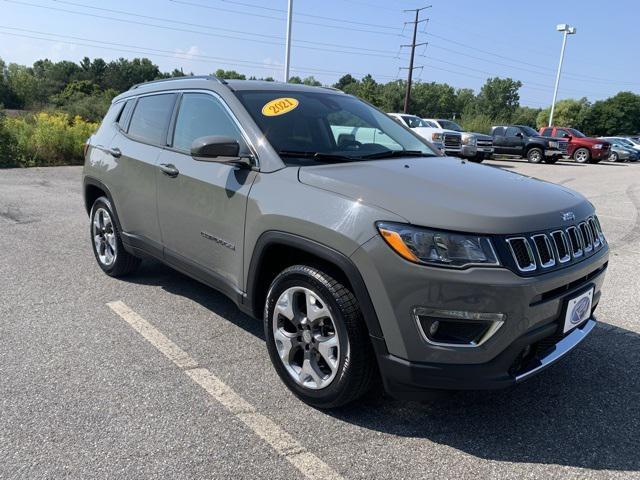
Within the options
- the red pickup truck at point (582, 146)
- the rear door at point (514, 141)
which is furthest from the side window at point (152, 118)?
the red pickup truck at point (582, 146)

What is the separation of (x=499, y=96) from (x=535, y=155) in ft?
352

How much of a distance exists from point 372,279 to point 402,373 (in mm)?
465

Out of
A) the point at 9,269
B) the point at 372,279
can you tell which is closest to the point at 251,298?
the point at 372,279

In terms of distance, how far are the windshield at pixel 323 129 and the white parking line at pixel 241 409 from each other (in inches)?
56.6

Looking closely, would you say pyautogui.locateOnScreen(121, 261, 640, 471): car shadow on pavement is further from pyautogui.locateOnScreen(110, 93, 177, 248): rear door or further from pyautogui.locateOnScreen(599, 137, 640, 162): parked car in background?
pyautogui.locateOnScreen(599, 137, 640, 162): parked car in background

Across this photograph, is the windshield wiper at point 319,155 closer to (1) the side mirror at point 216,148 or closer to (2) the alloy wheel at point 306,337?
(1) the side mirror at point 216,148

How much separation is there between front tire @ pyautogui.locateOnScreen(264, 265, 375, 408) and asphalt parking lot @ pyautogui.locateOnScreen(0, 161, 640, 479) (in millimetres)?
172

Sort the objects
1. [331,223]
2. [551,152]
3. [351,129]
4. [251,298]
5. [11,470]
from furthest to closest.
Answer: [551,152] < [351,129] < [251,298] < [331,223] < [11,470]

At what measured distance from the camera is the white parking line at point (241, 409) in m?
2.38

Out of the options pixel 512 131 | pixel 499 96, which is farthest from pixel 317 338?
pixel 499 96

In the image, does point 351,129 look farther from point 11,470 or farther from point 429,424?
point 11,470

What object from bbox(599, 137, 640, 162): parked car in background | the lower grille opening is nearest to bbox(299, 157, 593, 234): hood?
the lower grille opening

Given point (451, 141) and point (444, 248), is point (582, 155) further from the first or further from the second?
Result: point (444, 248)

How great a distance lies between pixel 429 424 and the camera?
9.00ft
